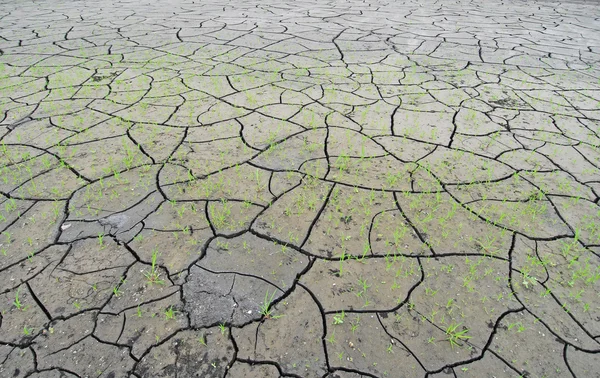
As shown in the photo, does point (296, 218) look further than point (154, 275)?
Yes

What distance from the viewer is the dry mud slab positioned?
1195 millimetres

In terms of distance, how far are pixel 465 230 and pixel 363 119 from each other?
3.98 ft

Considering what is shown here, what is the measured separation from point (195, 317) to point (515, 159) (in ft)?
6.71

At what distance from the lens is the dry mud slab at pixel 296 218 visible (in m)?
1.20

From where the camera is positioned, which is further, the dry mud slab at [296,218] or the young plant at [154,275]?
the young plant at [154,275]

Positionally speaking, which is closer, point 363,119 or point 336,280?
point 336,280

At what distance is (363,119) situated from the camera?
8.57ft

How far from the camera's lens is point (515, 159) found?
86.7 inches

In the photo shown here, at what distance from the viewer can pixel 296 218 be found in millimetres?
1717

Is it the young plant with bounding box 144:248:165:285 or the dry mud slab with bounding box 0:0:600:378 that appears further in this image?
the young plant with bounding box 144:248:165:285

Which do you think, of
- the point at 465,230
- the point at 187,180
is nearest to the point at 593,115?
the point at 465,230

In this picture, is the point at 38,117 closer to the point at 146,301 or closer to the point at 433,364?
the point at 146,301

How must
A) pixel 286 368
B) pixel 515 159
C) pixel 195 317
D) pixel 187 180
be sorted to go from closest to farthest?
pixel 286 368
pixel 195 317
pixel 187 180
pixel 515 159

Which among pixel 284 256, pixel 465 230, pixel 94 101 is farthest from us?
pixel 94 101
